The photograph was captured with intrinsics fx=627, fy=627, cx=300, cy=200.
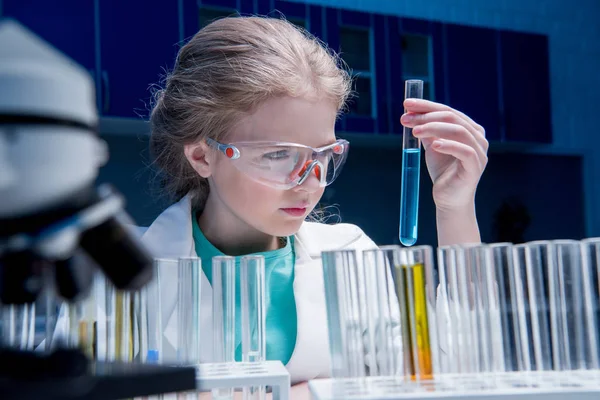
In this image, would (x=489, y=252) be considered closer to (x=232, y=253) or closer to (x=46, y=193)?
(x=46, y=193)

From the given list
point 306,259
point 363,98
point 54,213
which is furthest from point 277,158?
point 363,98

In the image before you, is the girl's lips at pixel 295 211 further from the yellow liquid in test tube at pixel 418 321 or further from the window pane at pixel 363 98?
the window pane at pixel 363 98

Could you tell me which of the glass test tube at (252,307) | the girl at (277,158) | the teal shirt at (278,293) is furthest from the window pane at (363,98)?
the glass test tube at (252,307)

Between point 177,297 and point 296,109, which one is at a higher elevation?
point 296,109

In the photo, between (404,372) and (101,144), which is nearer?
(101,144)

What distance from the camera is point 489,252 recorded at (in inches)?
23.9

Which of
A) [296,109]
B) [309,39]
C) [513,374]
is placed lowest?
[513,374]

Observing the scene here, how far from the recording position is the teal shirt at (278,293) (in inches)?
45.9

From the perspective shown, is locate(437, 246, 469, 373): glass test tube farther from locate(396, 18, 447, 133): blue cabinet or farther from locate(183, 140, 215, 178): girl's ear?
locate(396, 18, 447, 133): blue cabinet

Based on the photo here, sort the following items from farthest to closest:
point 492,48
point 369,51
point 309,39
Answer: point 492,48, point 369,51, point 309,39

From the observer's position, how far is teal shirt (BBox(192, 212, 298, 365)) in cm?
117

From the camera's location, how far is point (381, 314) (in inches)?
24.0

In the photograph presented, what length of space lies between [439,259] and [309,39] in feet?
3.31

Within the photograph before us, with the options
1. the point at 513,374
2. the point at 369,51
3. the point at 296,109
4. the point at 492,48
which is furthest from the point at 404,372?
the point at 492,48
